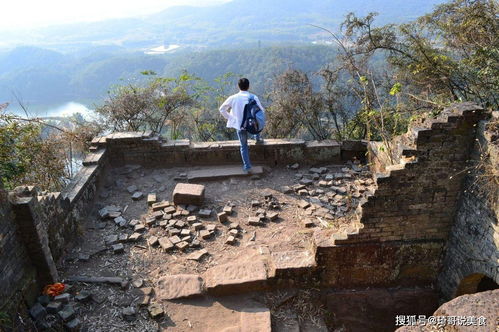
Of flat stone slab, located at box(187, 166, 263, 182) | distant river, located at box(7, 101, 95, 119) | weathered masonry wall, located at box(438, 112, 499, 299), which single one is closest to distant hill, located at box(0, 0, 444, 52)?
distant river, located at box(7, 101, 95, 119)

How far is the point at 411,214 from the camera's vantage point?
4715mm

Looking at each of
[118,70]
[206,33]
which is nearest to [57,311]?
[118,70]

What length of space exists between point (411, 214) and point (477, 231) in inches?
29.8

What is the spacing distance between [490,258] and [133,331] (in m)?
4.24

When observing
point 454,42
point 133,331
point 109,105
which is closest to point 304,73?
point 454,42

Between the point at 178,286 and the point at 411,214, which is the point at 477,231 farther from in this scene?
the point at 178,286

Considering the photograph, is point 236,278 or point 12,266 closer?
point 12,266

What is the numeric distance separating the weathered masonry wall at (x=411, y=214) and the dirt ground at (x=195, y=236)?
0.69 m

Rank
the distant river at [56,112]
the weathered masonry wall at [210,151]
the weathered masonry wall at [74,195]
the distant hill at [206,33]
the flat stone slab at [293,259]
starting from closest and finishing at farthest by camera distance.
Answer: the weathered masonry wall at [74,195]
the flat stone slab at [293,259]
the weathered masonry wall at [210,151]
the distant river at [56,112]
the distant hill at [206,33]

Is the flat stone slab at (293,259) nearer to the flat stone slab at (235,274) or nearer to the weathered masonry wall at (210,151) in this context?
the flat stone slab at (235,274)

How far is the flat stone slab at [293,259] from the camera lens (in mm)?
4750

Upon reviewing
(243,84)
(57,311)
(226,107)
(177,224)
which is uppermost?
(243,84)

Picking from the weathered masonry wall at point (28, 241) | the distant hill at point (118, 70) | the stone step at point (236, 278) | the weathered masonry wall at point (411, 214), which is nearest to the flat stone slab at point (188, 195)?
the stone step at point (236, 278)

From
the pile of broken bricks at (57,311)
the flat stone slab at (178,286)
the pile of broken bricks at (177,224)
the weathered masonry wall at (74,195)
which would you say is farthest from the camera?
the pile of broken bricks at (177,224)
